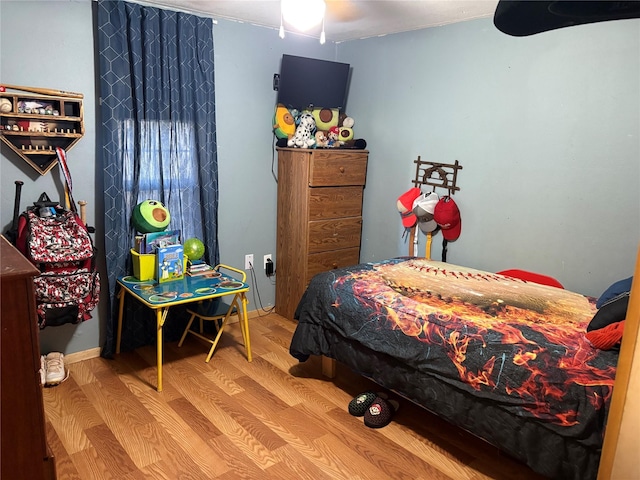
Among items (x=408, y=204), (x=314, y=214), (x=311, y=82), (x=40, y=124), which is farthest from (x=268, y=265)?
(x=40, y=124)

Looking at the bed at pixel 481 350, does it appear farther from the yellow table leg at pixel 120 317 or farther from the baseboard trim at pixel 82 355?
the baseboard trim at pixel 82 355

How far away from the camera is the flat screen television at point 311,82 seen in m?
3.50

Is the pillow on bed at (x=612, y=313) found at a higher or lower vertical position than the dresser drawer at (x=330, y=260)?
higher

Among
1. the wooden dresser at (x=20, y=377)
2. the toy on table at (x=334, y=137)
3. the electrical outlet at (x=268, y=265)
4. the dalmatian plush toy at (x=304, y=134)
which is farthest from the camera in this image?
the electrical outlet at (x=268, y=265)

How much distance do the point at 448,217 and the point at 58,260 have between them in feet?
7.73

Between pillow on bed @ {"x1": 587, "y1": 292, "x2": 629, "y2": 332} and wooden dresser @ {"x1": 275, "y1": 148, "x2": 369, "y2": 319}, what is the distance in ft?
6.56

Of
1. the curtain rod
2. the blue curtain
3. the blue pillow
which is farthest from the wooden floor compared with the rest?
the curtain rod

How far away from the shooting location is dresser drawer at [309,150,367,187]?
3.46 m

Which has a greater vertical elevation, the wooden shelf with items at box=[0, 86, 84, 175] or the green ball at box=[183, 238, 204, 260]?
the wooden shelf with items at box=[0, 86, 84, 175]

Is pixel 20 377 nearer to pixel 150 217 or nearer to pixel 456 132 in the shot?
pixel 150 217

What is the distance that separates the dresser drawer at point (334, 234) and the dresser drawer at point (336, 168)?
0.30m

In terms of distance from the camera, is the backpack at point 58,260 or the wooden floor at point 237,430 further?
the backpack at point 58,260

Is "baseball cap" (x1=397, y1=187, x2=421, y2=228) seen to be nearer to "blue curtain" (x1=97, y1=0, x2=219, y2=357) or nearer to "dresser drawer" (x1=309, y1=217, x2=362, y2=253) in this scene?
"dresser drawer" (x1=309, y1=217, x2=362, y2=253)

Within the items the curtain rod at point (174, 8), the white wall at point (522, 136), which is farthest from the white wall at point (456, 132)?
the curtain rod at point (174, 8)
